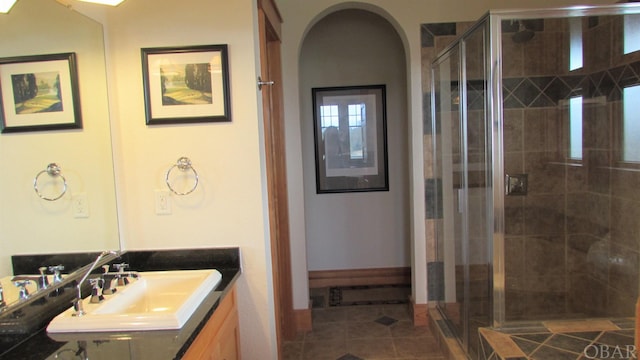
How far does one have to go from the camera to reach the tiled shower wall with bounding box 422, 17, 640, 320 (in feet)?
7.84

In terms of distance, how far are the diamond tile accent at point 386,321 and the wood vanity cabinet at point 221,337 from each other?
1536 mm

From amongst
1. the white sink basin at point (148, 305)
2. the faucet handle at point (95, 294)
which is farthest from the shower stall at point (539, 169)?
the faucet handle at point (95, 294)

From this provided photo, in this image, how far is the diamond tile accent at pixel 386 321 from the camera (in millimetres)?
3068

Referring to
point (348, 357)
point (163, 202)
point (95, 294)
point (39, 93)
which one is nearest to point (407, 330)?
point (348, 357)

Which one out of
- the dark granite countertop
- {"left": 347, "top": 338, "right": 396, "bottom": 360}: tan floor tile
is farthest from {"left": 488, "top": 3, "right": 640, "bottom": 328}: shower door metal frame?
the dark granite countertop

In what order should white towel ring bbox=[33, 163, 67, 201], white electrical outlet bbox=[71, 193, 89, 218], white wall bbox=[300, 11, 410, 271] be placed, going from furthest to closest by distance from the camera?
white wall bbox=[300, 11, 410, 271] < white electrical outlet bbox=[71, 193, 89, 218] < white towel ring bbox=[33, 163, 67, 201]

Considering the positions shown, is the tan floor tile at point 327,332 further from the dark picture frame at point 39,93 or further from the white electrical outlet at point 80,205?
the dark picture frame at point 39,93

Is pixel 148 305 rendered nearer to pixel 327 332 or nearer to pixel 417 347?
pixel 327 332

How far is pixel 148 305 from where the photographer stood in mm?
1657

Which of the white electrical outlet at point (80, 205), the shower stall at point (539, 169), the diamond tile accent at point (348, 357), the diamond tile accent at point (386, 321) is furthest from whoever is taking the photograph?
the diamond tile accent at point (386, 321)

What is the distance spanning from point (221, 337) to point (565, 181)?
7.92ft

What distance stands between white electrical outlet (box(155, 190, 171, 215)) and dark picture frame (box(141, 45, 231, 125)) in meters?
0.34

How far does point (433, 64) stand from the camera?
110 inches

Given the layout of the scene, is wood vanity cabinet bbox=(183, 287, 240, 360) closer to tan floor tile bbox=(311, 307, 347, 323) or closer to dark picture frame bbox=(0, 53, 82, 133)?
dark picture frame bbox=(0, 53, 82, 133)
